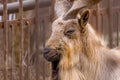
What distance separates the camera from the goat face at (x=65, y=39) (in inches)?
158

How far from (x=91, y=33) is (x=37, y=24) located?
3.89 ft

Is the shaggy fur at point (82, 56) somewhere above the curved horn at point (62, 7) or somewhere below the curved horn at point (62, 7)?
below

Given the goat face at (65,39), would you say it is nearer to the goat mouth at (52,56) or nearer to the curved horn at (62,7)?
the goat mouth at (52,56)

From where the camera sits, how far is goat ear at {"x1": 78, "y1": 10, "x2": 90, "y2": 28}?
416 centimetres

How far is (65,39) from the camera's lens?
411cm

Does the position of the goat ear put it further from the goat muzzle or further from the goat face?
the goat muzzle

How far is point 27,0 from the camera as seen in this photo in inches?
211

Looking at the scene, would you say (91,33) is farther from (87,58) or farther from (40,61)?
(40,61)

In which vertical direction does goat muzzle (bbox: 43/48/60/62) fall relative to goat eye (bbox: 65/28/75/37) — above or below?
below

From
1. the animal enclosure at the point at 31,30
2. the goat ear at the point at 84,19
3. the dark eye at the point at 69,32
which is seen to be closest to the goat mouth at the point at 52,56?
the dark eye at the point at 69,32

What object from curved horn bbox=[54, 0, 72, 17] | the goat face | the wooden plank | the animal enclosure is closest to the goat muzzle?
the goat face

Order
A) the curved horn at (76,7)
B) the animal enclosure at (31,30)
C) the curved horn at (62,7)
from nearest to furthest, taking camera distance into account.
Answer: the curved horn at (76,7), the curved horn at (62,7), the animal enclosure at (31,30)

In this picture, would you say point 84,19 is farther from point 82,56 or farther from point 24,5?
point 24,5

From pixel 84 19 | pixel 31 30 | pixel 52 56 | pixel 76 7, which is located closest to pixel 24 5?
pixel 31 30
